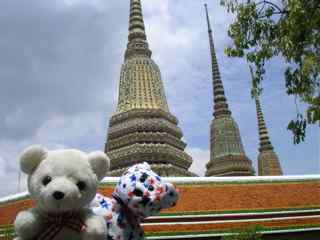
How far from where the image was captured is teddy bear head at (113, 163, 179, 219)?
432 centimetres

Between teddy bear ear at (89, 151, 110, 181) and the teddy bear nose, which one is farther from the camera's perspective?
teddy bear ear at (89, 151, 110, 181)

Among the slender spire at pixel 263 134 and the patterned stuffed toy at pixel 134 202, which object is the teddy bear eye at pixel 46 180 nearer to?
the patterned stuffed toy at pixel 134 202

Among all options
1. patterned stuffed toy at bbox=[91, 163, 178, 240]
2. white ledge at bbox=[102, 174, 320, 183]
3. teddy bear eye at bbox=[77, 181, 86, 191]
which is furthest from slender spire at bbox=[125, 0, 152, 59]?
teddy bear eye at bbox=[77, 181, 86, 191]

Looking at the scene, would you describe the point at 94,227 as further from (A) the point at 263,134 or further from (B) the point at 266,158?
(A) the point at 263,134

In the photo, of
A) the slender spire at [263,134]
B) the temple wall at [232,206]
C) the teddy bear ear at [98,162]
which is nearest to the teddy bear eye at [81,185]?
the teddy bear ear at [98,162]

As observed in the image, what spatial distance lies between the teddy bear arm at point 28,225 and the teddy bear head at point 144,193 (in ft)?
2.95

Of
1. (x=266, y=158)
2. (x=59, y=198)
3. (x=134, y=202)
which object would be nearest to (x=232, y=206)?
(x=134, y=202)

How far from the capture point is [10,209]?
13422mm

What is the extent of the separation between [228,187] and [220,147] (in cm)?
1565

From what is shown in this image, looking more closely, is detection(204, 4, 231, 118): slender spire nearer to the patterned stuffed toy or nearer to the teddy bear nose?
the patterned stuffed toy

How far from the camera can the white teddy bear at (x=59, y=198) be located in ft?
12.7

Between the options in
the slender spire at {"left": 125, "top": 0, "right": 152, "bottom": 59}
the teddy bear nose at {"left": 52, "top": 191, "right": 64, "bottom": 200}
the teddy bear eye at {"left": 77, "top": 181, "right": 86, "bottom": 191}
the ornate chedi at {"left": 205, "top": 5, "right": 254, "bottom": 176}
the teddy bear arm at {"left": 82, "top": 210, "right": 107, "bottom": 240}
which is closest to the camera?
the teddy bear nose at {"left": 52, "top": 191, "right": 64, "bottom": 200}

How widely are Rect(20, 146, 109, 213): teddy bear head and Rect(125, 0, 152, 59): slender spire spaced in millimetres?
21049

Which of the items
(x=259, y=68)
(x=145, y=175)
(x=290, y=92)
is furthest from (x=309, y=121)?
(x=145, y=175)
